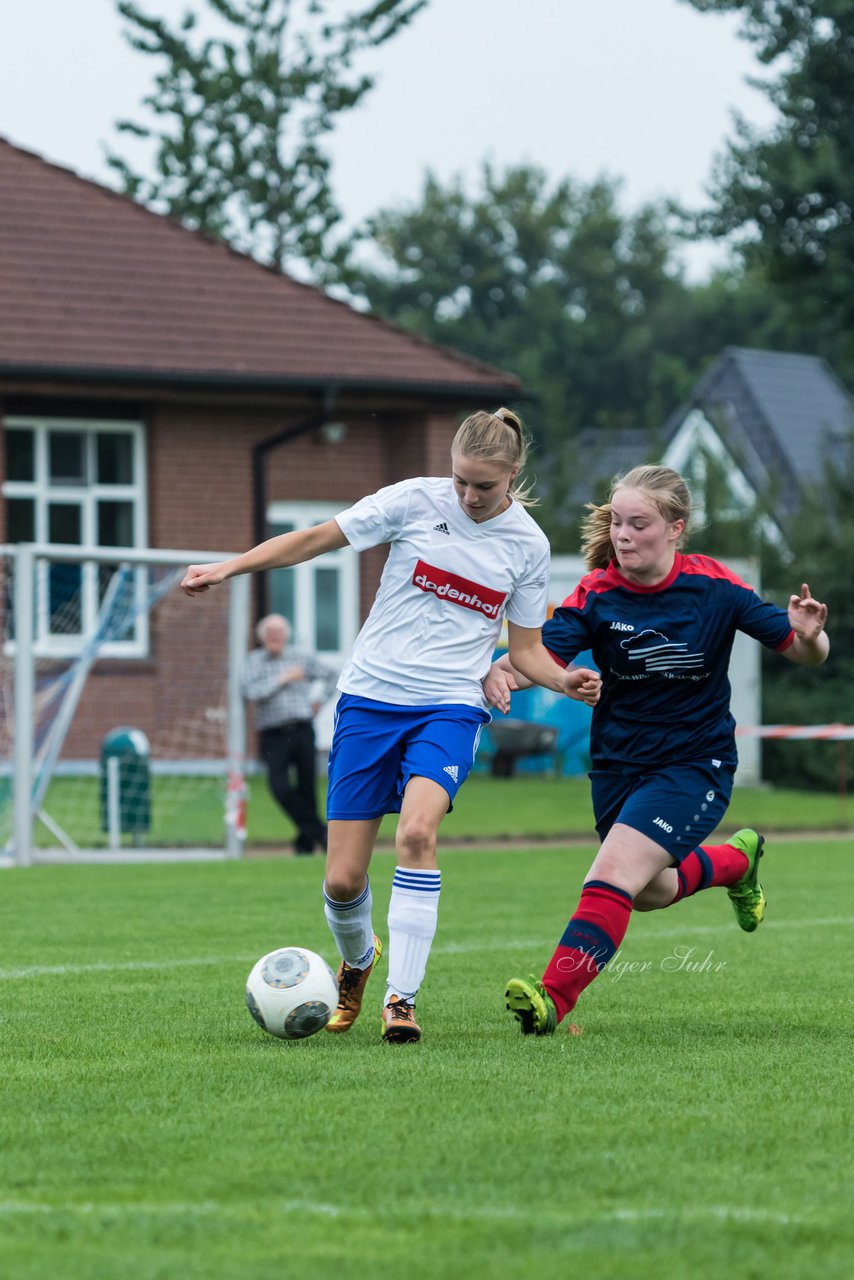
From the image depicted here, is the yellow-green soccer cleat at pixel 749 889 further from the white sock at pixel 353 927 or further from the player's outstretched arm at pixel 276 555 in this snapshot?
the player's outstretched arm at pixel 276 555

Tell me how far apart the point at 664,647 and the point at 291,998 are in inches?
62.7

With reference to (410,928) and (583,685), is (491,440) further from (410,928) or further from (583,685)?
(410,928)

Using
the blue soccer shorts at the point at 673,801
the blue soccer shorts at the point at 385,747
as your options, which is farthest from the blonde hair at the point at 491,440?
the blue soccer shorts at the point at 673,801

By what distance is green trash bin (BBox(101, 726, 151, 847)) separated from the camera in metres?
17.0

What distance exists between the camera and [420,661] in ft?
21.1

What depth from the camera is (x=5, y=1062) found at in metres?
5.80

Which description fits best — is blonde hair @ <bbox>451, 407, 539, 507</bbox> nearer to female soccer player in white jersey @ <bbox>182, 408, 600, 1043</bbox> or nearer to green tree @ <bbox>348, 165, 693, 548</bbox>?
female soccer player in white jersey @ <bbox>182, 408, 600, 1043</bbox>

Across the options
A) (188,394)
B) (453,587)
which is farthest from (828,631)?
(453,587)

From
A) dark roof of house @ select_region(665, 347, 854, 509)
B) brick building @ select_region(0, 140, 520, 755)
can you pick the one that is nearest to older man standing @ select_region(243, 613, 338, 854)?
brick building @ select_region(0, 140, 520, 755)

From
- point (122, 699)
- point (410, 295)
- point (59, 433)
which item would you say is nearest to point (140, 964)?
point (122, 699)

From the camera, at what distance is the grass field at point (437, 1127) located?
11.9ft

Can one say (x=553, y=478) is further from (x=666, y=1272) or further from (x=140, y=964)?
(x=666, y=1272)

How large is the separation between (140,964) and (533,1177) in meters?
4.61

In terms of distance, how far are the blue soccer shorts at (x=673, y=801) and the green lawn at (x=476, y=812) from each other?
438 inches
